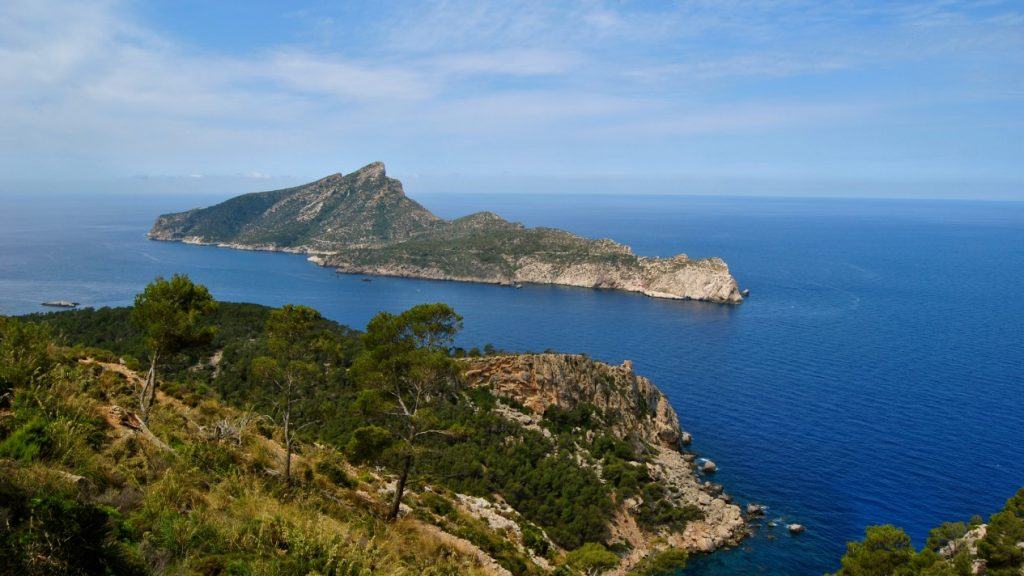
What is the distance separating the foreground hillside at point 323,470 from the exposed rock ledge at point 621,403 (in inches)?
5.8

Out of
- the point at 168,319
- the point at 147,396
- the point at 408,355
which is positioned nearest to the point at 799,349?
the point at 408,355

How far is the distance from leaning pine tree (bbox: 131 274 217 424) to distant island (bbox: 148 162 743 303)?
104m

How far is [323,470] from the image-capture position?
17281 mm

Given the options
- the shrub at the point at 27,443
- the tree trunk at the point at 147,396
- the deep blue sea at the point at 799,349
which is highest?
the shrub at the point at 27,443

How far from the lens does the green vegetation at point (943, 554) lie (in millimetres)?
23094

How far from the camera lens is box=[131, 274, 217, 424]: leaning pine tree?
16453 mm

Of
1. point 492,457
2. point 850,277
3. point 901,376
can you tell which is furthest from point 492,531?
point 850,277

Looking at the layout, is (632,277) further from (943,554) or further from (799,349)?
(943,554)

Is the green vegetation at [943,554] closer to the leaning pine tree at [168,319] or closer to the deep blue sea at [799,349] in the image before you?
the deep blue sea at [799,349]

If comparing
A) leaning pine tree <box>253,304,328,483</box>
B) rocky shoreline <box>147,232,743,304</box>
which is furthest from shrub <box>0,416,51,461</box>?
rocky shoreline <box>147,232,743,304</box>

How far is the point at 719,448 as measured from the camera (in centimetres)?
4812

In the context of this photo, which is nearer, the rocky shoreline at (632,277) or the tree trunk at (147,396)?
the tree trunk at (147,396)

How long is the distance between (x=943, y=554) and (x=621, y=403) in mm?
23805

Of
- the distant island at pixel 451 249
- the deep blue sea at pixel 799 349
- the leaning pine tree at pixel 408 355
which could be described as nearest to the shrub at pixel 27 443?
the leaning pine tree at pixel 408 355
